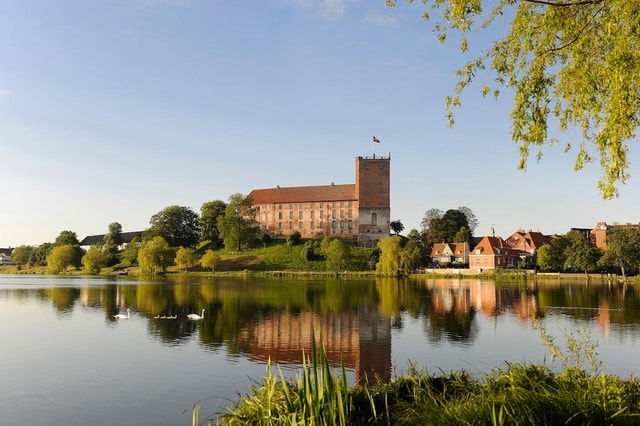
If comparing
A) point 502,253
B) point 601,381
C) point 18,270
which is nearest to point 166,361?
point 601,381

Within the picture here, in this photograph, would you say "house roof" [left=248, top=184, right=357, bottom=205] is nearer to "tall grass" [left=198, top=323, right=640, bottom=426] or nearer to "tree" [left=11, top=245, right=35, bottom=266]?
"tree" [left=11, top=245, right=35, bottom=266]

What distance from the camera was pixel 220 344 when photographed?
2267 cm

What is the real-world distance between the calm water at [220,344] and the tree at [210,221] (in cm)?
8091

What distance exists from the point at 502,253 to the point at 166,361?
85072 mm

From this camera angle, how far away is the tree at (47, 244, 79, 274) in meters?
111

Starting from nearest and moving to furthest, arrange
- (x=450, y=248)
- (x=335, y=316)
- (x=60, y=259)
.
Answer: (x=335, y=316) < (x=450, y=248) < (x=60, y=259)

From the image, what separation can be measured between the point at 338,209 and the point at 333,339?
10008 cm

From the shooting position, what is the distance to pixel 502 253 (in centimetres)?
9512

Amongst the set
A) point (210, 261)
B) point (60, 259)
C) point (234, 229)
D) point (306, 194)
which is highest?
point (306, 194)

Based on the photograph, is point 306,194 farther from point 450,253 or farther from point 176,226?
point 450,253

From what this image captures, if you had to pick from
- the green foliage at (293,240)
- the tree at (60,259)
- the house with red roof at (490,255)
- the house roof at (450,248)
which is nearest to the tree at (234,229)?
the green foliage at (293,240)

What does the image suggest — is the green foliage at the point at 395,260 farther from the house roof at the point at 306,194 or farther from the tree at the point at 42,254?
the tree at the point at 42,254

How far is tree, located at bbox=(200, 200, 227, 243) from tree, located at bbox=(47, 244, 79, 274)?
93.5 feet

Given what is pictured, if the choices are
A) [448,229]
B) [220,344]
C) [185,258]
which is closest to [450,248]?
[448,229]
